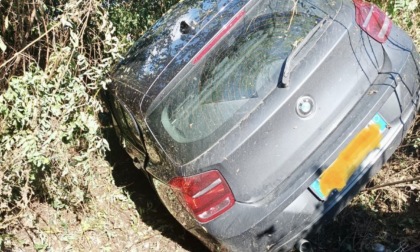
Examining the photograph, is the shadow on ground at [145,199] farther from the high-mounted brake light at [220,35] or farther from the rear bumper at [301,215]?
the high-mounted brake light at [220,35]

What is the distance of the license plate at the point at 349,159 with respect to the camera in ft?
11.0

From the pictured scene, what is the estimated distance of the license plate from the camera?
3338 millimetres

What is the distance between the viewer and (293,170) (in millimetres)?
3270

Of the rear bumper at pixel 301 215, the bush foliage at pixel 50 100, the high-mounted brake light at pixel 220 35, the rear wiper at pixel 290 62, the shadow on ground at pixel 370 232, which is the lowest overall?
the shadow on ground at pixel 370 232

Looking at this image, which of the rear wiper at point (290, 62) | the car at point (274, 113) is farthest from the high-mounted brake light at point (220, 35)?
the rear wiper at point (290, 62)

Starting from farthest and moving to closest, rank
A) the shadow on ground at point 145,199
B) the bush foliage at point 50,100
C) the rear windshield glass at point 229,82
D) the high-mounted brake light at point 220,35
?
the shadow on ground at point 145,199, the bush foliage at point 50,100, the high-mounted brake light at point 220,35, the rear windshield glass at point 229,82

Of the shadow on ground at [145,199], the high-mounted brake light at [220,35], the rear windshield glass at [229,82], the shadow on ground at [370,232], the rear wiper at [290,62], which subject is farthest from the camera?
the shadow on ground at [145,199]

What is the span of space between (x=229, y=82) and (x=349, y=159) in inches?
35.4

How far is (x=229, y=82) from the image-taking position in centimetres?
338

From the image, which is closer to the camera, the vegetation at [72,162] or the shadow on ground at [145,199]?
the vegetation at [72,162]

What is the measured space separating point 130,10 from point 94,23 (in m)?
1.20

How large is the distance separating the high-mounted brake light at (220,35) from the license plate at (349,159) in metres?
1.07

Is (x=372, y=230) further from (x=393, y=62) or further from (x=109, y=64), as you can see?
(x=109, y=64)

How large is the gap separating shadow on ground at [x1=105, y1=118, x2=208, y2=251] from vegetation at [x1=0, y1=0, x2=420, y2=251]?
0.01 metres
